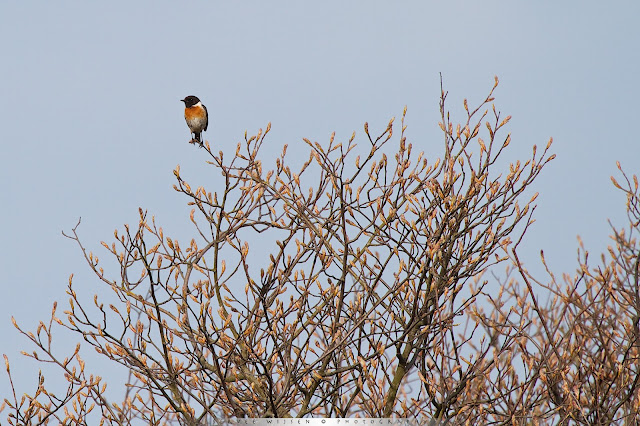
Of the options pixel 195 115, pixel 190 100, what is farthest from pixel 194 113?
pixel 190 100

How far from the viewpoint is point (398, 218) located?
6.57 m

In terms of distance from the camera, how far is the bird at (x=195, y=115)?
10.6 metres

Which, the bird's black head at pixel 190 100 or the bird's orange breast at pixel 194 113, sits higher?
the bird's black head at pixel 190 100

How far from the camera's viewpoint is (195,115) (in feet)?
34.9

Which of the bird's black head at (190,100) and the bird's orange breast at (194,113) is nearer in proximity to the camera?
the bird's orange breast at (194,113)

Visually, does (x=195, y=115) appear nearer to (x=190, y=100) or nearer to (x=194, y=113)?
(x=194, y=113)

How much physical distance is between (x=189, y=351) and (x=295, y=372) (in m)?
0.89

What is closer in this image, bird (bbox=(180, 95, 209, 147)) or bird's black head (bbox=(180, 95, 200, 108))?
bird (bbox=(180, 95, 209, 147))

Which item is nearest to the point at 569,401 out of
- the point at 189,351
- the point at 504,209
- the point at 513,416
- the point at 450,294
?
the point at 513,416

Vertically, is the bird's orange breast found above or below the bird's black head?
below

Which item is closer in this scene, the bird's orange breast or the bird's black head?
the bird's orange breast

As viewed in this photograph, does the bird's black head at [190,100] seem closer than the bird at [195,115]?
No

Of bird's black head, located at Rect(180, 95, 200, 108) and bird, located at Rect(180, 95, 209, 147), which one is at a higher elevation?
bird's black head, located at Rect(180, 95, 200, 108)

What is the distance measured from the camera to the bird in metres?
10.6
